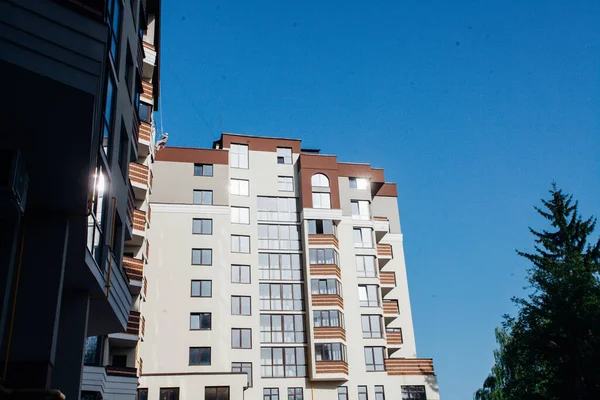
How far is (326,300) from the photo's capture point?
47.8 m

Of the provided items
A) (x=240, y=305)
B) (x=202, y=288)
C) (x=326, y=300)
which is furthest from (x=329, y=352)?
(x=202, y=288)

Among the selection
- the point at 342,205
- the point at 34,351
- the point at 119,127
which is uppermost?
the point at 342,205

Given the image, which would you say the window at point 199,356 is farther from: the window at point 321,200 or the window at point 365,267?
the window at point 321,200

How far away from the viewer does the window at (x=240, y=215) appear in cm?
5001

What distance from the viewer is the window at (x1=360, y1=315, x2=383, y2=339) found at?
49031 millimetres

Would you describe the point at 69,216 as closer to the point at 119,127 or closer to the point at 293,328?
the point at 119,127

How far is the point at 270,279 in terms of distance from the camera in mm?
49062

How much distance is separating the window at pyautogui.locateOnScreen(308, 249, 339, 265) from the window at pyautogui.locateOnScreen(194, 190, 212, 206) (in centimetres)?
903

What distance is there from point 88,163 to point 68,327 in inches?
209

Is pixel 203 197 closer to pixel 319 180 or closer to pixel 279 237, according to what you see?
pixel 279 237

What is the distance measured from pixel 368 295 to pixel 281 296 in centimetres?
727

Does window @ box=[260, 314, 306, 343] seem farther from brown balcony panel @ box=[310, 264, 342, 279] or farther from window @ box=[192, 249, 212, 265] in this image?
window @ box=[192, 249, 212, 265]

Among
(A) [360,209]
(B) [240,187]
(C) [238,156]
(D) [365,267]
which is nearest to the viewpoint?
(B) [240,187]

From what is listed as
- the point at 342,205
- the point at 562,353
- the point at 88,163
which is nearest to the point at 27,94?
the point at 88,163
